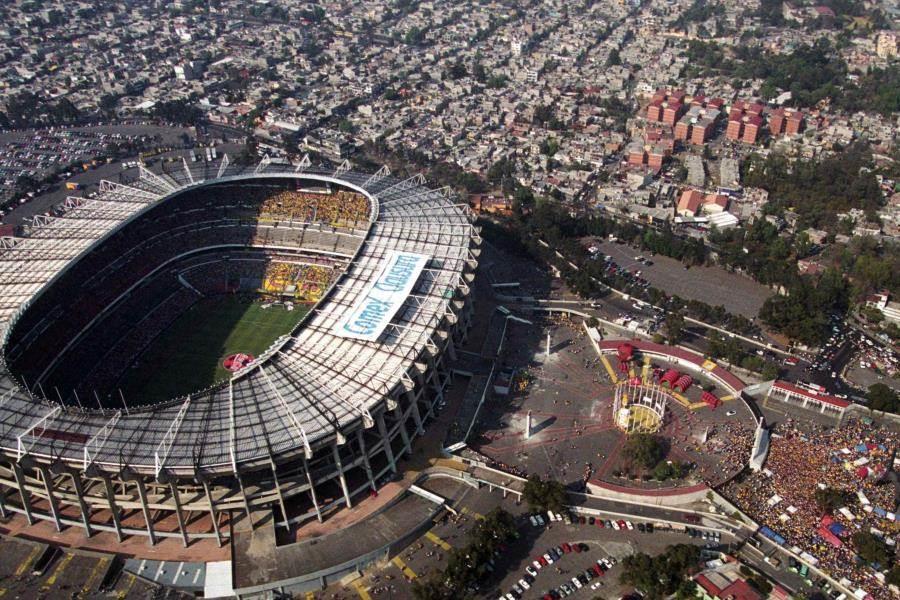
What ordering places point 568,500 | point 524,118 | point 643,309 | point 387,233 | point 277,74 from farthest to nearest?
point 277,74, point 524,118, point 643,309, point 387,233, point 568,500

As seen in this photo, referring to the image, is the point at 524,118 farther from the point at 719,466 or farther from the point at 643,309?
the point at 719,466

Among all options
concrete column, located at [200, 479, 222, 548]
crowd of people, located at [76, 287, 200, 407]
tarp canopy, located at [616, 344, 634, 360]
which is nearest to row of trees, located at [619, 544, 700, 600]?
tarp canopy, located at [616, 344, 634, 360]

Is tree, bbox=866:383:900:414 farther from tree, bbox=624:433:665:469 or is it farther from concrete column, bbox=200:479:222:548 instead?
concrete column, bbox=200:479:222:548

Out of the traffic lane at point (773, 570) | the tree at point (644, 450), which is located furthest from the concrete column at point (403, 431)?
the traffic lane at point (773, 570)

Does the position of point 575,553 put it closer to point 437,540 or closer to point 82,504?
point 437,540

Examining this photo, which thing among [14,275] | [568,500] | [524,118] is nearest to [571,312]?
[568,500]

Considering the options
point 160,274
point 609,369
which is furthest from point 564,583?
point 160,274
